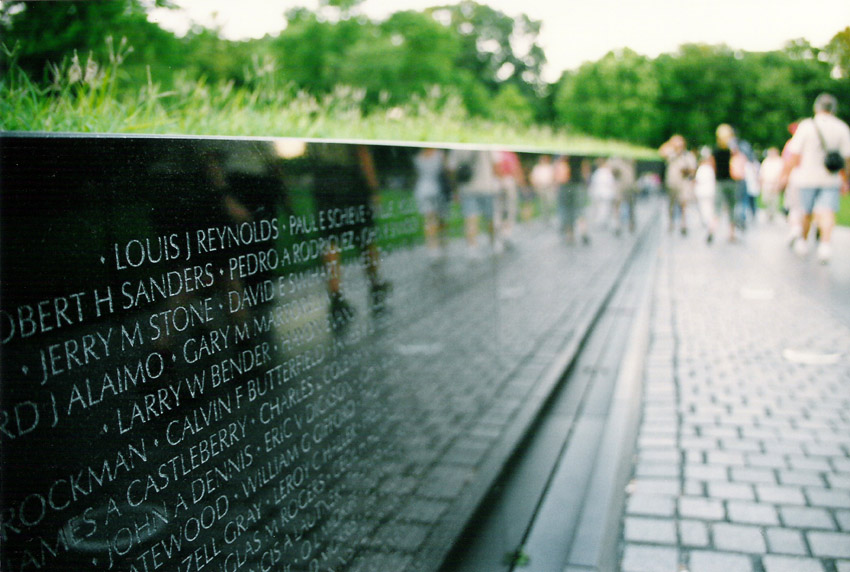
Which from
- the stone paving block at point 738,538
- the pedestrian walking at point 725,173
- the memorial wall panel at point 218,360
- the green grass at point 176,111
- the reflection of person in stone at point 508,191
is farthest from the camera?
the pedestrian walking at point 725,173

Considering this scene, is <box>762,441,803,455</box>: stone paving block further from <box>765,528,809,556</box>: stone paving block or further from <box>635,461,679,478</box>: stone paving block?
<box>765,528,809,556</box>: stone paving block

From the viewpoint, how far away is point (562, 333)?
7.86 m

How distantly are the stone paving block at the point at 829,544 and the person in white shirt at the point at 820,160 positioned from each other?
358 cm

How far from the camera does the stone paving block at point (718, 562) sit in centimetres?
347

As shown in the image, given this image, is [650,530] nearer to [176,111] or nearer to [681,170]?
[176,111]

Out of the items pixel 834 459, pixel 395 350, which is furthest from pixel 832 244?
pixel 395 350

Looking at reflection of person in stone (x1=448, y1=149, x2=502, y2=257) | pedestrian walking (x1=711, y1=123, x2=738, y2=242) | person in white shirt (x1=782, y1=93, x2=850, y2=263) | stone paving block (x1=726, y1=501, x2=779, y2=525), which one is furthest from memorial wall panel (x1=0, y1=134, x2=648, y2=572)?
pedestrian walking (x1=711, y1=123, x2=738, y2=242)

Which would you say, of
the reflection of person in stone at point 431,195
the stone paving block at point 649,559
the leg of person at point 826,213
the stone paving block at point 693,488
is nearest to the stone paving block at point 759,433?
the stone paving block at point 693,488

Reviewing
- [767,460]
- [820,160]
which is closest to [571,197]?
[820,160]

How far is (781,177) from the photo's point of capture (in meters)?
7.87

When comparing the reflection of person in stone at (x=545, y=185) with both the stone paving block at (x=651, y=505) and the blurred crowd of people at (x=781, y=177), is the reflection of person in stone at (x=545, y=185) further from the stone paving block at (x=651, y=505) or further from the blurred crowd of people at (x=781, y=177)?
the stone paving block at (x=651, y=505)

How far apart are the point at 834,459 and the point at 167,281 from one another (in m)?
4.20

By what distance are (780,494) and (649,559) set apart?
1107 millimetres

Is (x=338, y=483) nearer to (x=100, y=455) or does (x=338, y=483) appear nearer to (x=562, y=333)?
(x=100, y=455)
